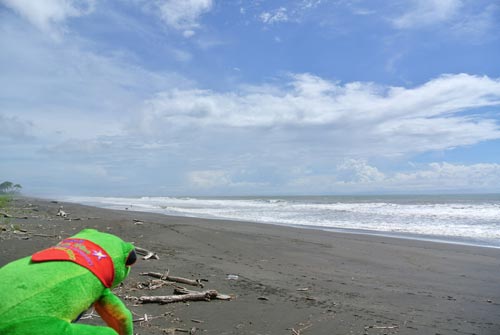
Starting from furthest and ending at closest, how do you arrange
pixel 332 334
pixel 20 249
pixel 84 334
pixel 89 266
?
pixel 20 249 < pixel 332 334 < pixel 89 266 < pixel 84 334

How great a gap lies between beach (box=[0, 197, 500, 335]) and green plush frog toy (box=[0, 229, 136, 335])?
231 centimetres

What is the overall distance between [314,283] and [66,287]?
5703mm

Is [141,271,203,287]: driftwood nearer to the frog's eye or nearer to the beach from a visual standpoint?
the beach

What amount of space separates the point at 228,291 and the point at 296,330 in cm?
176

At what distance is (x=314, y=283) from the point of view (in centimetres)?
689

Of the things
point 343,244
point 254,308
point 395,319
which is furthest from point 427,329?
point 343,244

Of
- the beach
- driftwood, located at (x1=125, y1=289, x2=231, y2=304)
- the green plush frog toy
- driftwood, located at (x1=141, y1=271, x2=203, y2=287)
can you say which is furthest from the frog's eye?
driftwood, located at (x1=141, y1=271, x2=203, y2=287)

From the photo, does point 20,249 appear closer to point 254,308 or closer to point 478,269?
point 254,308

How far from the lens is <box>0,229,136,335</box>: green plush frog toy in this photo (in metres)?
1.67

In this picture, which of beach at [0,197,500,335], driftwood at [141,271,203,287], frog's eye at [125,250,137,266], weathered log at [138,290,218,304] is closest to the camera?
frog's eye at [125,250,137,266]

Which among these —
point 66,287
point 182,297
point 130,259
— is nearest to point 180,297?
point 182,297

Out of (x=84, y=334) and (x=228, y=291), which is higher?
(x=84, y=334)

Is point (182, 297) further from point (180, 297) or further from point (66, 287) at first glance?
point (66, 287)

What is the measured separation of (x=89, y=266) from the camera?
6.43 feet
